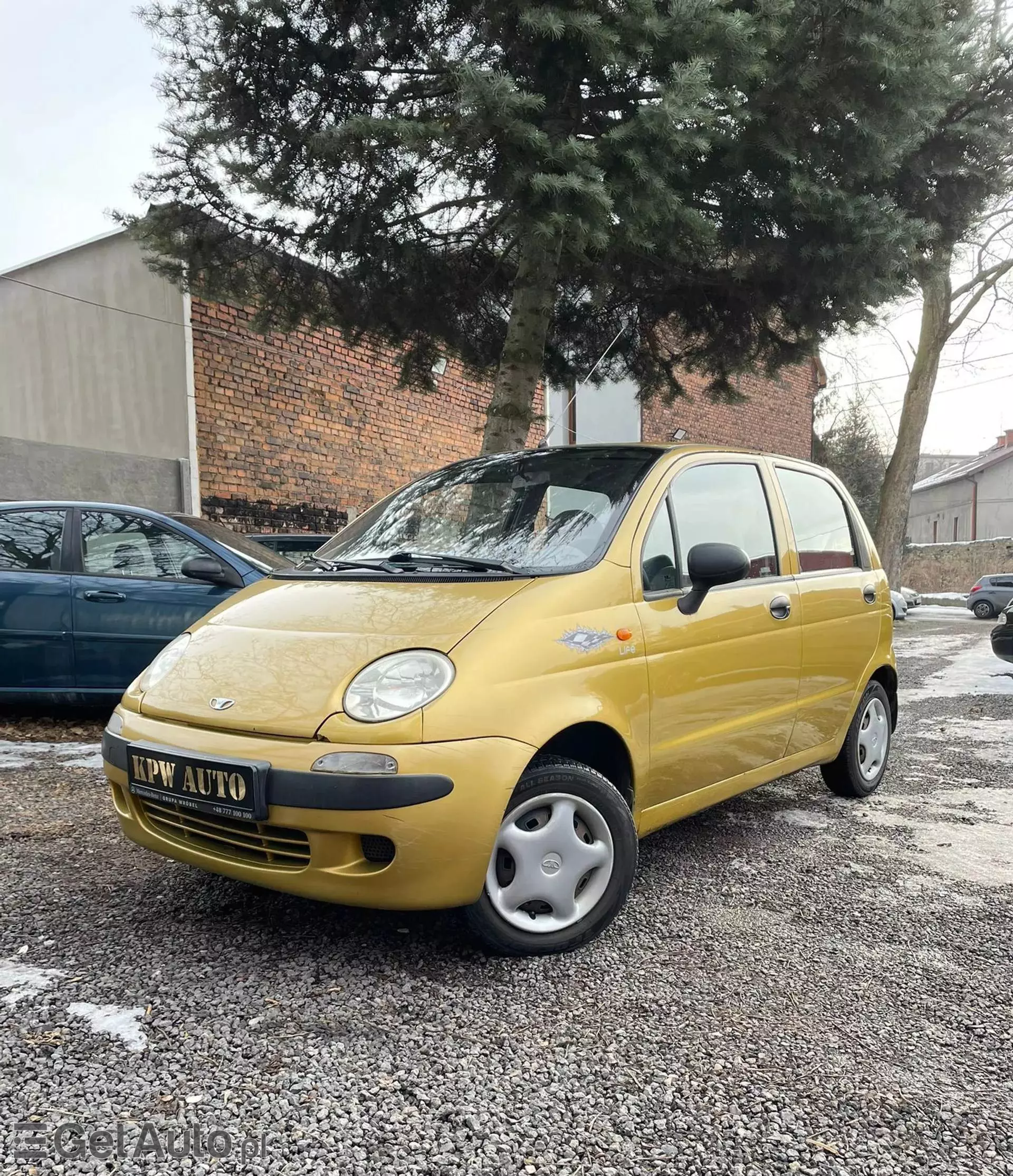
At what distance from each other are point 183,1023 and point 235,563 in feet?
13.1

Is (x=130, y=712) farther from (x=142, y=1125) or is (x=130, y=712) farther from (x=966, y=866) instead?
(x=966, y=866)

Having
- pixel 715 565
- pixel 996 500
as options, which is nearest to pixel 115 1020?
pixel 715 565

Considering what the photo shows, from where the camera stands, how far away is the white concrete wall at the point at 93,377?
963cm

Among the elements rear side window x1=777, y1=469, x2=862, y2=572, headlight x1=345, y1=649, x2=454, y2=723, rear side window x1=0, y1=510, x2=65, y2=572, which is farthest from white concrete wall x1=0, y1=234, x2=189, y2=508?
headlight x1=345, y1=649, x2=454, y2=723

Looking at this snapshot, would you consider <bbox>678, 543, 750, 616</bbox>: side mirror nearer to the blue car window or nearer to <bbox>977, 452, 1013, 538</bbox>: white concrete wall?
the blue car window

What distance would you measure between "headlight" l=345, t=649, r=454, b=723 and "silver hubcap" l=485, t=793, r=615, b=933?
0.44 meters

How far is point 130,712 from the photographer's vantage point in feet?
9.85

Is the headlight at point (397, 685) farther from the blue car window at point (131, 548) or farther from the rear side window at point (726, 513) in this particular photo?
the blue car window at point (131, 548)

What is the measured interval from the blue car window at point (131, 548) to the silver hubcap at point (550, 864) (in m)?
4.03

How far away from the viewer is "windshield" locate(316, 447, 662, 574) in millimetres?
3229

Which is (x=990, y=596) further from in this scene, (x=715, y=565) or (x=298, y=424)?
(x=715, y=565)

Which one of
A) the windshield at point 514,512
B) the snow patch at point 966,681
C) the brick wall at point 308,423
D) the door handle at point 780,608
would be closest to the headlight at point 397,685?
the windshield at point 514,512

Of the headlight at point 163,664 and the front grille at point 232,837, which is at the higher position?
the headlight at point 163,664

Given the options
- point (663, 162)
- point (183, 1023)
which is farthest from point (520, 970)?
point (663, 162)
